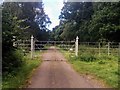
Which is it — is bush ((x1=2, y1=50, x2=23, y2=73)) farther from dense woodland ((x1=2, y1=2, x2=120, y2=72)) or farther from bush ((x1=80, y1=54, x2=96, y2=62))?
bush ((x1=80, y1=54, x2=96, y2=62))

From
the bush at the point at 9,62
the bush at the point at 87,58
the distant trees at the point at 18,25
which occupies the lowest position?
the bush at the point at 87,58

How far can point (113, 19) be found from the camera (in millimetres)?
32250

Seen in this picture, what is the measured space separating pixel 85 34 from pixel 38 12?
32.0ft

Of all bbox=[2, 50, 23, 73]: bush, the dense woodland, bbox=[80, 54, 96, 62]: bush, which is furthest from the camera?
the dense woodland

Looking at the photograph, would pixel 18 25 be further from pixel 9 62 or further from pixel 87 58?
pixel 87 58

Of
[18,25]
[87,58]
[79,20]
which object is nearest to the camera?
[18,25]

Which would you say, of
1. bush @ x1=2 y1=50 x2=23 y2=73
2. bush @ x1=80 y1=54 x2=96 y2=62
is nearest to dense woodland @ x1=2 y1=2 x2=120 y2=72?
bush @ x1=2 y1=50 x2=23 y2=73

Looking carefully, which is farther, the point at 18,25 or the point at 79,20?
the point at 79,20

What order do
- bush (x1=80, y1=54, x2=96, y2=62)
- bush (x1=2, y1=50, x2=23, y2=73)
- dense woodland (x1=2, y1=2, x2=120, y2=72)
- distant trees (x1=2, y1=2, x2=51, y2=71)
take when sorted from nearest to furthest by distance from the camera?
bush (x1=2, y1=50, x2=23, y2=73) → distant trees (x1=2, y1=2, x2=51, y2=71) → bush (x1=80, y1=54, x2=96, y2=62) → dense woodland (x1=2, y1=2, x2=120, y2=72)

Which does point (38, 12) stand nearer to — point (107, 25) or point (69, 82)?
point (107, 25)

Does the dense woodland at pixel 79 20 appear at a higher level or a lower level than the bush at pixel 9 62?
higher

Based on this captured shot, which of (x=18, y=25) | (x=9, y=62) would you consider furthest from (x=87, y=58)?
(x=9, y=62)

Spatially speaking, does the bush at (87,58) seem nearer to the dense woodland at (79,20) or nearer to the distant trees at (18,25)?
the dense woodland at (79,20)

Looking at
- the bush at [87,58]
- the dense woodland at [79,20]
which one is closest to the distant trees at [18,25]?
the dense woodland at [79,20]
